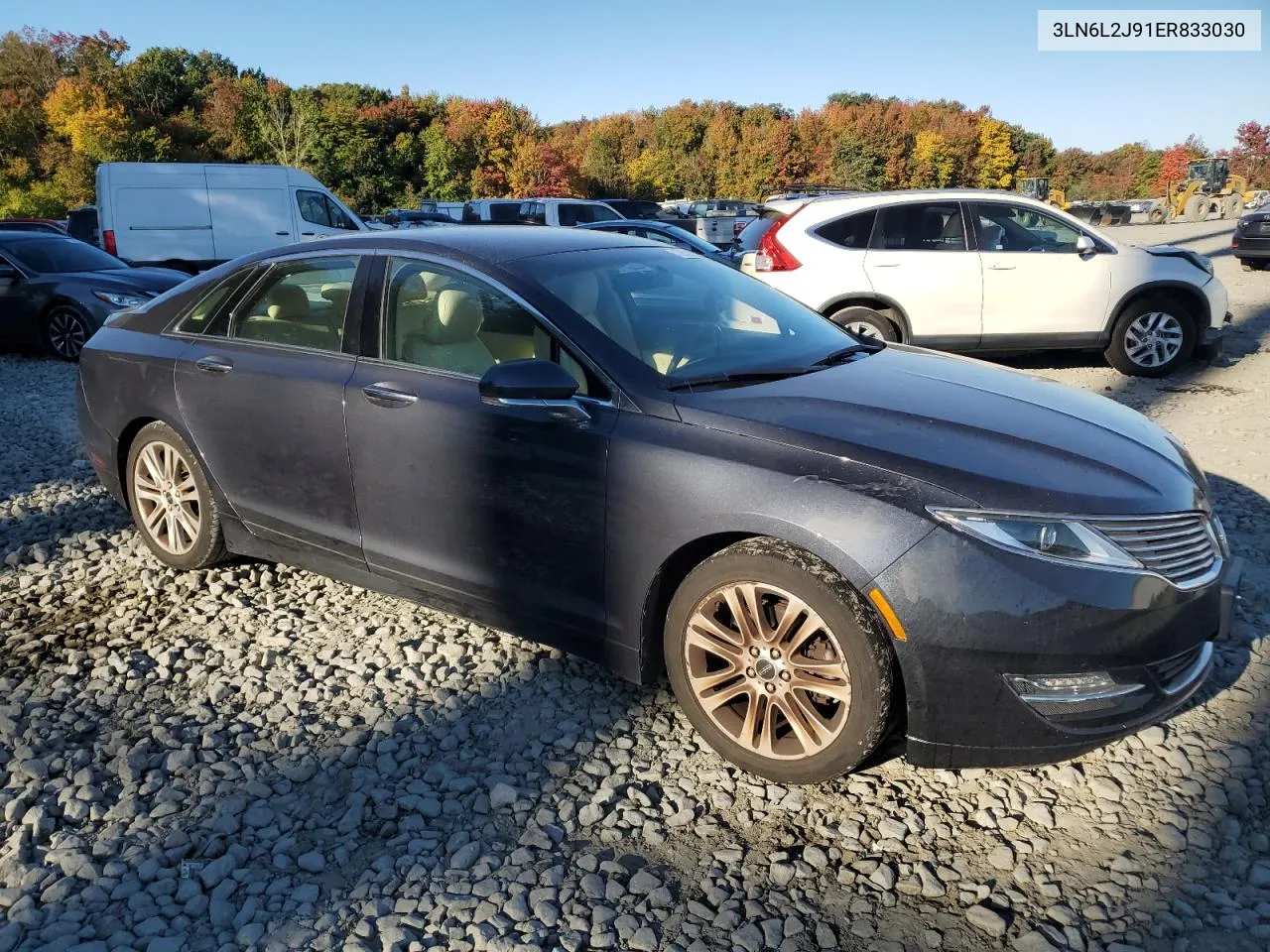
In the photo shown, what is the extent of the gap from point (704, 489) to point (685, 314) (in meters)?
1.02

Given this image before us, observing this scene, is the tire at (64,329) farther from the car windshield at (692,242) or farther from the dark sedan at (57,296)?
the car windshield at (692,242)

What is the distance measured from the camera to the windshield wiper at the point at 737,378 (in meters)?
3.19

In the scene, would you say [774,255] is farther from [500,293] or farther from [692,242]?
[692,242]

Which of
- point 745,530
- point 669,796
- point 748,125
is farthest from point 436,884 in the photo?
point 748,125

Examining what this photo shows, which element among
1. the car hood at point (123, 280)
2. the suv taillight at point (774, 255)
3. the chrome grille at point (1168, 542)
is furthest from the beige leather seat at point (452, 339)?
the car hood at point (123, 280)

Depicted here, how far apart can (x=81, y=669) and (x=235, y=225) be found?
14.9m

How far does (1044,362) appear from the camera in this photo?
1002 centimetres

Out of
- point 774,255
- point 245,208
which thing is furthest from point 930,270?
point 245,208

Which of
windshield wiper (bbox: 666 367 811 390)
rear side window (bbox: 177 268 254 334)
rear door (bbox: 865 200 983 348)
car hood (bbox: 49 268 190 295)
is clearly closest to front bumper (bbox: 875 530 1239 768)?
windshield wiper (bbox: 666 367 811 390)

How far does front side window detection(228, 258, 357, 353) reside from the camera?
389 centimetres

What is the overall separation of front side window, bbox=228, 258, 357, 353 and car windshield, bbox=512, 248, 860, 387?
2.72 ft

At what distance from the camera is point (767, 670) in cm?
286

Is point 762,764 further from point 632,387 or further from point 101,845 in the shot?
point 101,845

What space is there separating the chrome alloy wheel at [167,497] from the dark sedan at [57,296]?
7012 mm
